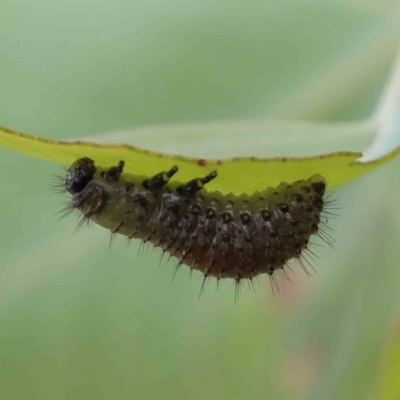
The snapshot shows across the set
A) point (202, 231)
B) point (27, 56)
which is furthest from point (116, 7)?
point (202, 231)

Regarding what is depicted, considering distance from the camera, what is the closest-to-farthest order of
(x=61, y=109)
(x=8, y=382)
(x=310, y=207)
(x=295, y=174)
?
(x=295, y=174) → (x=310, y=207) → (x=8, y=382) → (x=61, y=109)

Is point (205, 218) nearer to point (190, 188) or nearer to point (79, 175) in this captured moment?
point (190, 188)

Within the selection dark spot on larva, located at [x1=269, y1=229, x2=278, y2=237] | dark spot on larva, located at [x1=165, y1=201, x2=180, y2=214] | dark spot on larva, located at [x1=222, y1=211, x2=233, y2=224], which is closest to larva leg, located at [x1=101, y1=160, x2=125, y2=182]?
dark spot on larva, located at [x1=165, y1=201, x2=180, y2=214]

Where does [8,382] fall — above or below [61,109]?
below

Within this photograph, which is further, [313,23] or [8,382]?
[313,23]

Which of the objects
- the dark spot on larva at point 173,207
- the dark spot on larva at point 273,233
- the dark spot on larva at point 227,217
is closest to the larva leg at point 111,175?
the dark spot on larva at point 173,207

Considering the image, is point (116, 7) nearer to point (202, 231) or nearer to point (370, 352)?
point (202, 231)

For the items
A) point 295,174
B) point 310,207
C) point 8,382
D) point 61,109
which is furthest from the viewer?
point 61,109

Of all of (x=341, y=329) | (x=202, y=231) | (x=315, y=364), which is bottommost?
(x=315, y=364)
